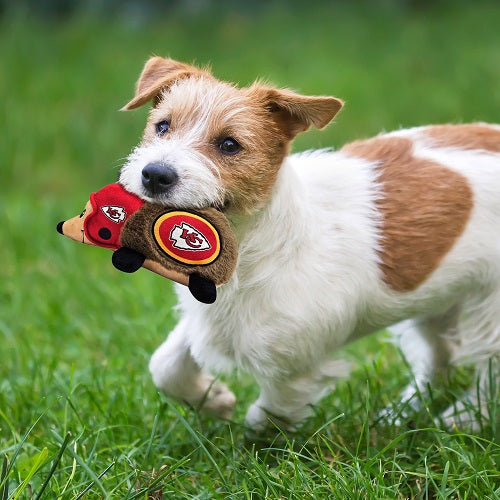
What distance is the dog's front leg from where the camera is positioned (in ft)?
12.1

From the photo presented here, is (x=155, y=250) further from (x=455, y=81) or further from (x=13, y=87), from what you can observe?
(x=455, y=81)

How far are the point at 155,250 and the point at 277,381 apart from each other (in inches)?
32.9

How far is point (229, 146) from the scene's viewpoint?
315 centimetres

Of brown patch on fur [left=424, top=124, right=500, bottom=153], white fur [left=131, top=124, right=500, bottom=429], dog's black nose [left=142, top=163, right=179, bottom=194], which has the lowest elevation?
white fur [left=131, top=124, right=500, bottom=429]

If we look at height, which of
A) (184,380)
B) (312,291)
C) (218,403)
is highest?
(312,291)

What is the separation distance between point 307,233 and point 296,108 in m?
0.50

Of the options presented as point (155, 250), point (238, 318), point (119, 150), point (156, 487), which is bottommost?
point (119, 150)

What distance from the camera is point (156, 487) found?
3002 mm

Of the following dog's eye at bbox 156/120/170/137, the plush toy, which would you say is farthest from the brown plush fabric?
dog's eye at bbox 156/120/170/137

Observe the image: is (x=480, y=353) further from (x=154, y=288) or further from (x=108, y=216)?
(x=154, y=288)

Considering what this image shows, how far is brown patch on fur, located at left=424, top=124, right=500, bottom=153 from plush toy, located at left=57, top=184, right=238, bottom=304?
1.21m

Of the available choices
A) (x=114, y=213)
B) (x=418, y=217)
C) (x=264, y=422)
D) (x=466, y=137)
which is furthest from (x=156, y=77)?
(x=264, y=422)

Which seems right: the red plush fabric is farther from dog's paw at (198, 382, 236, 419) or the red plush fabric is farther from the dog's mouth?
dog's paw at (198, 382, 236, 419)

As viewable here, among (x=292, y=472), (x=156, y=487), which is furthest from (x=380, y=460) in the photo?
(x=156, y=487)
